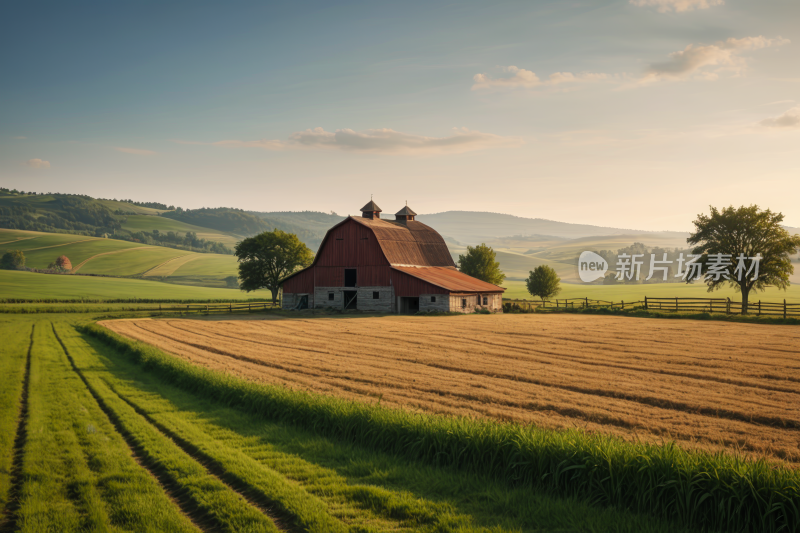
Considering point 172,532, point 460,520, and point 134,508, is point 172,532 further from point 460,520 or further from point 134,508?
point 460,520

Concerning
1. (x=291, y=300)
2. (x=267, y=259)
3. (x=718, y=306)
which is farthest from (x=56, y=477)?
(x=267, y=259)

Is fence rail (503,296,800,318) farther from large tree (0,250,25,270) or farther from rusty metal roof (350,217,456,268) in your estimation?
large tree (0,250,25,270)

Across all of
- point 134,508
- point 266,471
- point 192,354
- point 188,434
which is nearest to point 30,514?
point 134,508

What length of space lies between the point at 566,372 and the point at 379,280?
38.4 meters

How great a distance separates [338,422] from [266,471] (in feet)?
8.18

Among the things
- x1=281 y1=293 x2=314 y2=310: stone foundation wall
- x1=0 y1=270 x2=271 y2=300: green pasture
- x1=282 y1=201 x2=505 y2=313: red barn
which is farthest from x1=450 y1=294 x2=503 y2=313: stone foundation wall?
x1=0 y1=270 x2=271 y2=300: green pasture

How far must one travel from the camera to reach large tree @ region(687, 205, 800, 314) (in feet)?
171

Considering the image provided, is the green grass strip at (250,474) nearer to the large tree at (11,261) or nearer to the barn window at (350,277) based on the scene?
the barn window at (350,277)

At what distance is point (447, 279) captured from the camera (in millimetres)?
57375

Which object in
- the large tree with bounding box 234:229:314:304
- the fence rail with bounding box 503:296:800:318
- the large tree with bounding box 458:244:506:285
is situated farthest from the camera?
the large tree with bounding box 458:244:506:285

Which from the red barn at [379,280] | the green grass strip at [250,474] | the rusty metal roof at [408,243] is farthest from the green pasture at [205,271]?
the green grass strip at [250,474]

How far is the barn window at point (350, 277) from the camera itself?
5859 cm

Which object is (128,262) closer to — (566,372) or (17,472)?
(566,372)

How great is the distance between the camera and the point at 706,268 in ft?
178
